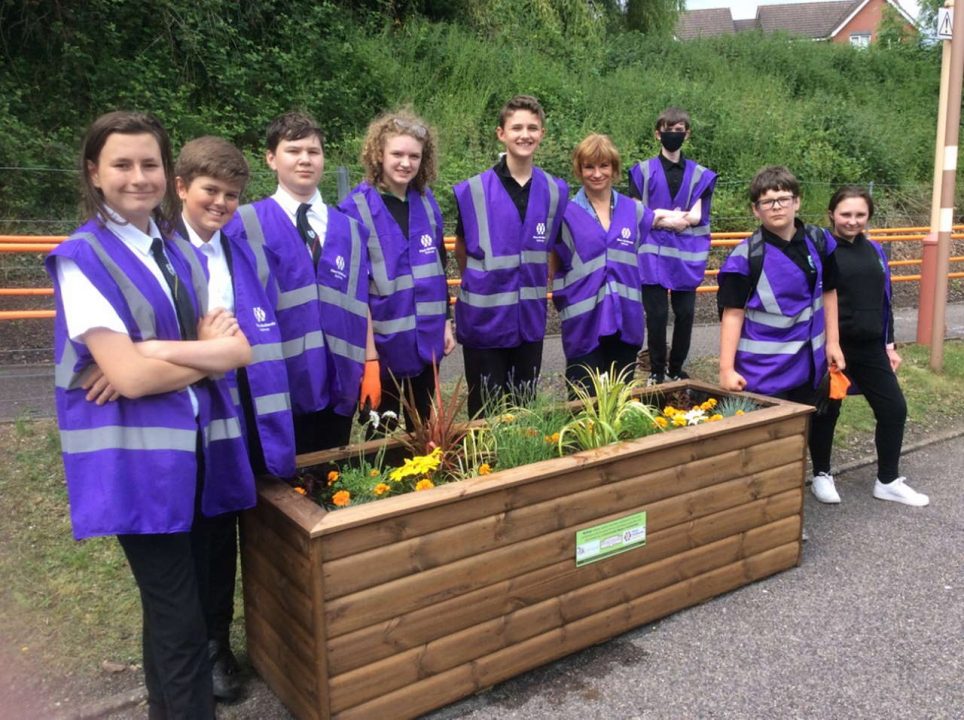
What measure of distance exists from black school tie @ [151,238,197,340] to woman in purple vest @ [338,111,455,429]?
128cm

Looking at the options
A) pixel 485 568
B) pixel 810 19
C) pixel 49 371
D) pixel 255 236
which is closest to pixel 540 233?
pixel 255 236

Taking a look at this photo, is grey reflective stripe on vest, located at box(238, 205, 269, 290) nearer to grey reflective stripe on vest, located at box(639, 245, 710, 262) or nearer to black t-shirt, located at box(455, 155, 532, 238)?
black t-shirt, located at box(455, 155, 532, 238)

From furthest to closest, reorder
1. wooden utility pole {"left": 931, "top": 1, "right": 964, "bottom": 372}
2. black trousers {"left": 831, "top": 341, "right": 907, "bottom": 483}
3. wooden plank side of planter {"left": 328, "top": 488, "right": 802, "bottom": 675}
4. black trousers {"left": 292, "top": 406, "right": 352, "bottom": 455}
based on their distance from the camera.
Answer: wooden utility pole {"left": 931, "top": 1, "right": 964, "bottom": 372}, black trousers {"left": 831, "top": 341, "right": 907, "bottom": 483}, black trousers {"left": 292, "top": 406, "right": 352, "bottom": 455}, wooden plank side of planter {"left": 328, "top": 488, "right": 802, "bottom": 675}

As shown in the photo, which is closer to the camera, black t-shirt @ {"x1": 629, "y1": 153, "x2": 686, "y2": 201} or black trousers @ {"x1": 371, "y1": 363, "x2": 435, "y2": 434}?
black trousers @ {"x1": 371, "y1": 363, "x2": 435, "y2": 434}

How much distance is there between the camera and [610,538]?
10.6 feet

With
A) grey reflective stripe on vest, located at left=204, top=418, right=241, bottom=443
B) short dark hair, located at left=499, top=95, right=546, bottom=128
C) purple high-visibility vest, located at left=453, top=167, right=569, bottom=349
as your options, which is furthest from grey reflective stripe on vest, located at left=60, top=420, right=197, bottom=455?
short dark hair, located at left=499, top=95, right=546, bottom=128

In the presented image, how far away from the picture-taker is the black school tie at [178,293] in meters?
2.39

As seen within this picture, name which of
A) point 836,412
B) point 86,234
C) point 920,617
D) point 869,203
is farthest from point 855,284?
point 86,234

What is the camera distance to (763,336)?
438 centimetres

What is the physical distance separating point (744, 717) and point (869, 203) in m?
2.88

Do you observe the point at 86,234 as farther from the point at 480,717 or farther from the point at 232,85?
the point at 232,85

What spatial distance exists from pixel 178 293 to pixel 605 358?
2692mm

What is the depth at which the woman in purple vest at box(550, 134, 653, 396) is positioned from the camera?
4367 millimetres

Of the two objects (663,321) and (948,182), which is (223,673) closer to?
(663,321)
